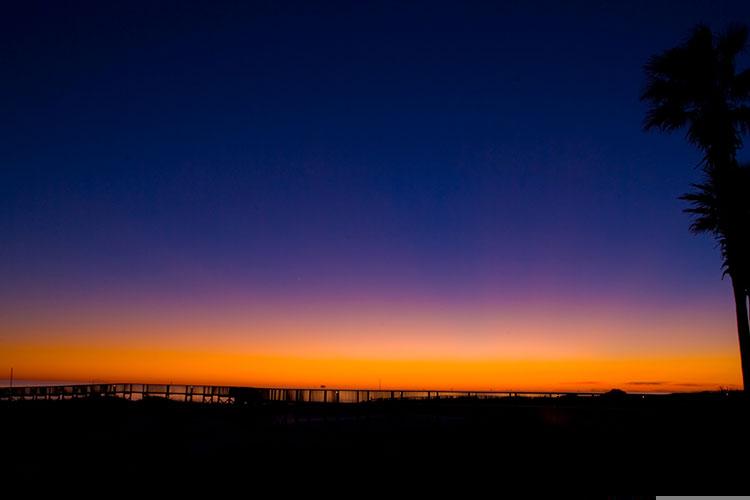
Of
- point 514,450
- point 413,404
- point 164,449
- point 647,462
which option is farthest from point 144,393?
point 647,462

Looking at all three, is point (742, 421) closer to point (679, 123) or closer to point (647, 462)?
point (647, 462)

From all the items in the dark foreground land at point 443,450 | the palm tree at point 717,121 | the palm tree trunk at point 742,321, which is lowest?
the dark foreground land at point 443,450

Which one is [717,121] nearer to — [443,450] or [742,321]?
[742,321]

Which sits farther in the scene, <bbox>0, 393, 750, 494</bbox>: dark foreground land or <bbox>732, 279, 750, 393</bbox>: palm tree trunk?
<bbox>732, 279, 750, 393</bbox>: palm tree trunk

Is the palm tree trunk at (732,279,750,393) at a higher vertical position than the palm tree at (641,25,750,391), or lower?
lower

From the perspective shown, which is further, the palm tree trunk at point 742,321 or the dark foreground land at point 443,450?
the palm tree trunk at point 742,321

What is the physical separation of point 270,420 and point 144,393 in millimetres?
25599

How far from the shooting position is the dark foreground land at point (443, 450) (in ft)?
53.5

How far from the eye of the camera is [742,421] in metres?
18.8

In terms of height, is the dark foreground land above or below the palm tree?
below

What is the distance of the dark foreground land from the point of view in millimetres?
16297

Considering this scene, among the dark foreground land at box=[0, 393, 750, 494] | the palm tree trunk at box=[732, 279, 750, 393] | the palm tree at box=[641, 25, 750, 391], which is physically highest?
the palm tree at box=[641, 25, 750, 391]

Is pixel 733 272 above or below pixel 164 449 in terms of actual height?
above

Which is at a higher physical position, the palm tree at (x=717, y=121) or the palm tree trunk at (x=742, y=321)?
the palm tree at (x=717, y=121)
